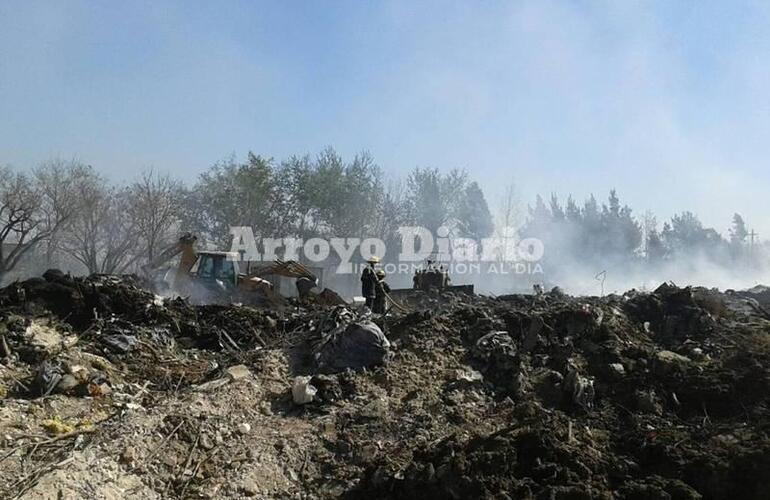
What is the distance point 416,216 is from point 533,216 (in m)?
10.8

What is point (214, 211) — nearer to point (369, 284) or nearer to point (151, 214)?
point (151, 214)

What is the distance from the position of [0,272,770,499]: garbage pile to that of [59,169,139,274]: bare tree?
21.5 meters

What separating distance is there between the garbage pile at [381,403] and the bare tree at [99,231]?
2149 centimetres

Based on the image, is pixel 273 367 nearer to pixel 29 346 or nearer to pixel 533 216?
pixel 29 346

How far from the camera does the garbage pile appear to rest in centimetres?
555

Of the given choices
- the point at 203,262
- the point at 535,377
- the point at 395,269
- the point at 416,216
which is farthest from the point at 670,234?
the point at 535,377

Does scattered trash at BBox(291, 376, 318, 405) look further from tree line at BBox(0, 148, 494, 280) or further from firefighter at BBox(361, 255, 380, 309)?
tree line at BBox(0, 148, 494, 280)

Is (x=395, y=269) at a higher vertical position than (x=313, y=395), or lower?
higher

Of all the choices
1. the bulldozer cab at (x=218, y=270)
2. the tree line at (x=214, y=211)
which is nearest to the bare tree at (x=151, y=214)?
the tree line at (x=214, y=211)

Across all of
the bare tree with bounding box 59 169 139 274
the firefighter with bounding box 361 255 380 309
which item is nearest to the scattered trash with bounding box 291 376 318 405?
the firefighter with bounding box 361 255 380 309

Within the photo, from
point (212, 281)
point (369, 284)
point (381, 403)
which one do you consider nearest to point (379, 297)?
point (369, 284)

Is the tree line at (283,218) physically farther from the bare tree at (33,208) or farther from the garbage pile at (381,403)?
the garbage pile at (381,403)

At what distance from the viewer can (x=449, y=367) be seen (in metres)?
8.37

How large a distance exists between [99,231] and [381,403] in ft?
91.4
